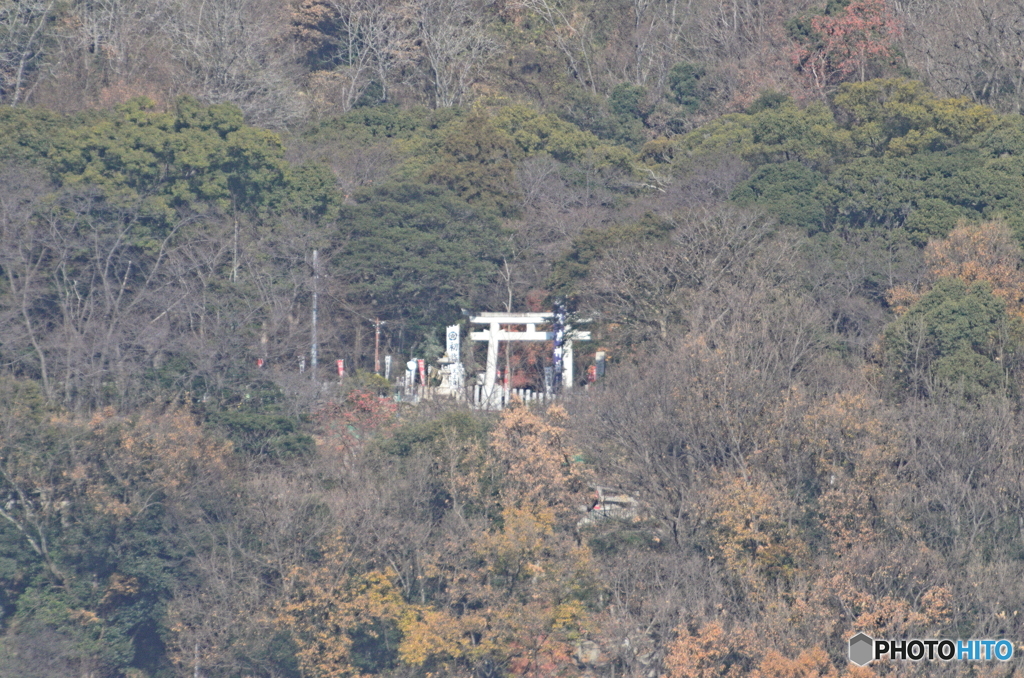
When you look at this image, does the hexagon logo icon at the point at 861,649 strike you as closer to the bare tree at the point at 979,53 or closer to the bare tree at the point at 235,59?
the bare tree at the point at 979,53

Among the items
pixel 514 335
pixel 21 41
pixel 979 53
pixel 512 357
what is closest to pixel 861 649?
pixel 514 335

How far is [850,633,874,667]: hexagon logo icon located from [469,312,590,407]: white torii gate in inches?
429

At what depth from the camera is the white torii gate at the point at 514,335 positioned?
34.5 metres

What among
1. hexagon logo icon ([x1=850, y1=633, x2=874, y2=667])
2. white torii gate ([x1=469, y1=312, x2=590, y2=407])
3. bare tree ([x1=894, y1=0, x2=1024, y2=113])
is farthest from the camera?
bare tree ([x1=894, y1=0, x2=1024, y2=113])

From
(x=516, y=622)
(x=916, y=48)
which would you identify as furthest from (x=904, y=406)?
(x=916, y=48)

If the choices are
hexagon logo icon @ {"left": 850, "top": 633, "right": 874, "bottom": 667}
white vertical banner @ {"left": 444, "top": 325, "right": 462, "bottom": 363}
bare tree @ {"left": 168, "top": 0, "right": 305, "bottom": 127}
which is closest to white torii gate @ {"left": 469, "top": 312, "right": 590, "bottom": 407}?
white vertical banner @ {"left": 444, "top": 325, "right": 462, "bottom": 363}

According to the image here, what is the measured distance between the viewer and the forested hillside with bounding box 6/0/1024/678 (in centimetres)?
2652

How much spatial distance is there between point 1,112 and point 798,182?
55.5ft

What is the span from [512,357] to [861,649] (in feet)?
42.3

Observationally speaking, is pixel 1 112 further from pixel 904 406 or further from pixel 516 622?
pixel 904 406

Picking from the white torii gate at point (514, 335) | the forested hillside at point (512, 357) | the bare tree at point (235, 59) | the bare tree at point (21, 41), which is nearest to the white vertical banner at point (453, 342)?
the white torii gate at point (514, 335)

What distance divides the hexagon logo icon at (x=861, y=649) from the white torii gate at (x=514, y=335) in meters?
10.9

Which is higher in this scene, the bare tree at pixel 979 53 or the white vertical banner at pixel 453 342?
the bare tree at pixel 979 53

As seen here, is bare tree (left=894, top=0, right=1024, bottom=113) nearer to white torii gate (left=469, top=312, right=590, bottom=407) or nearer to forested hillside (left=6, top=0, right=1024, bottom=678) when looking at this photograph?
forested hillside (left=6, top=0, right=1024, bottom=678)
